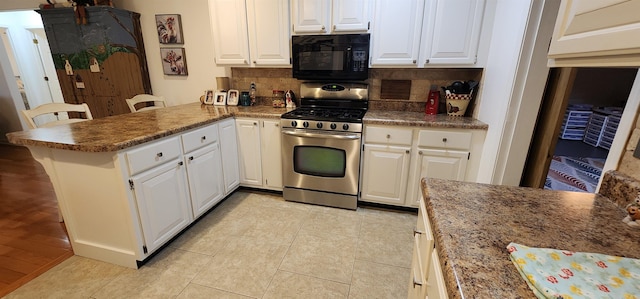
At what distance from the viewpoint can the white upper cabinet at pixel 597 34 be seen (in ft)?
1.80

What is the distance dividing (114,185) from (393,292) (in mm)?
1941

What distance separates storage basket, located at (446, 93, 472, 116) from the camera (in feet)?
8.00

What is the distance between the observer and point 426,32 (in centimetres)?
229

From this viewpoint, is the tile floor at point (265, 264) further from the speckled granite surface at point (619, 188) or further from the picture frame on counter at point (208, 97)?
the picture frame on counter at point (208, 97)

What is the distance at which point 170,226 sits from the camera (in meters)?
2.07

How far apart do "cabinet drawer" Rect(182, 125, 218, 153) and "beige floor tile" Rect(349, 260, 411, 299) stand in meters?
1.63

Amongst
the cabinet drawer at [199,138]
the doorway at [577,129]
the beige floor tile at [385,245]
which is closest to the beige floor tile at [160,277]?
the cabinet drawer at [199,138]

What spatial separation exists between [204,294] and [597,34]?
2.13 meters

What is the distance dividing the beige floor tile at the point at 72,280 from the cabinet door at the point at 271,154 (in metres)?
1.43

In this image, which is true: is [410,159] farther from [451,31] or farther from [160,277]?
[160,277]

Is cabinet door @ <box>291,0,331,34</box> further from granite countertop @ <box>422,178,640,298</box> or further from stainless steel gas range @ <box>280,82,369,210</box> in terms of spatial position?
granite countertop @ <box>422,178,640,298</box>

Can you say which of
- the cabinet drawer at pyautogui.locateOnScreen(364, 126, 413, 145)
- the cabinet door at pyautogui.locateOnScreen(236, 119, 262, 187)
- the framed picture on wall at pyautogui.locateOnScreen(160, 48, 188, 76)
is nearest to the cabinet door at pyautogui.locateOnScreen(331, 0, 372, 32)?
the cabinet drawer at pyautogui.locateOnScreen(364, 126, 413, 145)

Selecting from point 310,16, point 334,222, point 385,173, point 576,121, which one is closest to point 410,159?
point 385,173

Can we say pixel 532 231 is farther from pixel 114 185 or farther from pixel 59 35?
pixel 59 35
